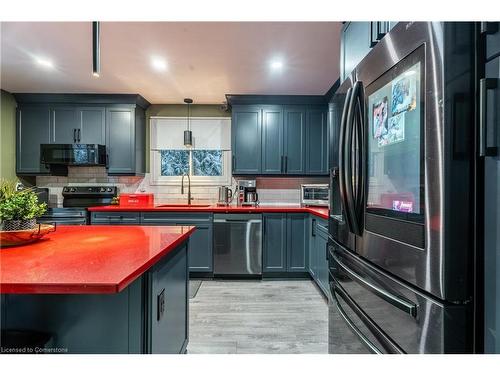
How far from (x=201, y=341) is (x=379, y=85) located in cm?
204

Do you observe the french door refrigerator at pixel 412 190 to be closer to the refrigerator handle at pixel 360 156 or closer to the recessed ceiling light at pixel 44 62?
the refrigerator handle at pixel 360 156

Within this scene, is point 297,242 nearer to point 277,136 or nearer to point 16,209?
point 277,136

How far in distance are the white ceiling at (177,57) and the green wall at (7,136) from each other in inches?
7.9

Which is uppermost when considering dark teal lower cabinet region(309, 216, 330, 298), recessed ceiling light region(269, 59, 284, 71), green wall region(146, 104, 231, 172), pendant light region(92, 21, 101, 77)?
recessed ceiling light region(269, 59, 284, 71)

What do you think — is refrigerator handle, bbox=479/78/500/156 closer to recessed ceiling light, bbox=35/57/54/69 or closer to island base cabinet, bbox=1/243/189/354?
island base cabinet, bbox=1/243/189/354

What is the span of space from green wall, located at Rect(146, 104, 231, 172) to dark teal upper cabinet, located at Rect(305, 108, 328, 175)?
4.10 feet

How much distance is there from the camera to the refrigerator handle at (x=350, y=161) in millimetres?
1211

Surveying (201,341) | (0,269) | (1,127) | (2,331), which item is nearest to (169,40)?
(0,269)

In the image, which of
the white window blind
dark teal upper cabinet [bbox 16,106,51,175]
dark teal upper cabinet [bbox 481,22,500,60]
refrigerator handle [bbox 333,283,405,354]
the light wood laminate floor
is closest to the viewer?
dark teal upper cabinet [bbox 481,22,500,60]

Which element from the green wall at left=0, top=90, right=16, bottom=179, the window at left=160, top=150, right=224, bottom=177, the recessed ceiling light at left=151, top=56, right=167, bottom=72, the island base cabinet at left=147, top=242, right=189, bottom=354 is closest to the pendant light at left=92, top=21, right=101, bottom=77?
the island base cabinet at left=147, top=242, right=189, bottom=354

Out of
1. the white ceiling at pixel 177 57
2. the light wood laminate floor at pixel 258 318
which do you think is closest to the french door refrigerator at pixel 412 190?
the light wood laminate floor at pixel 258 318

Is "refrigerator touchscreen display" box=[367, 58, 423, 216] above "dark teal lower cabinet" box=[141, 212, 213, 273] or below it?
above

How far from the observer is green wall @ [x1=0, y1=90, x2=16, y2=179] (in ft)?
11.9
